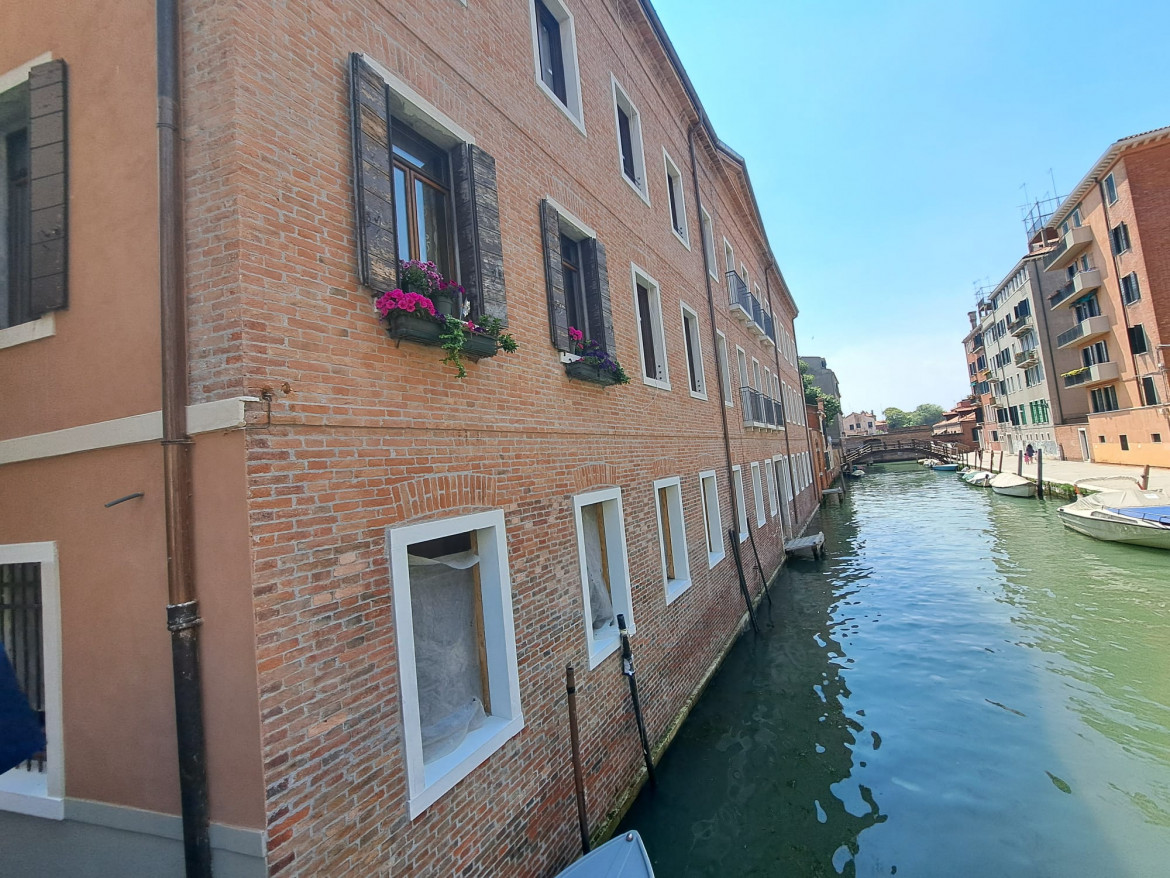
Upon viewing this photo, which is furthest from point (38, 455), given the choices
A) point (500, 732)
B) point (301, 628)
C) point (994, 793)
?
point (994, 793)

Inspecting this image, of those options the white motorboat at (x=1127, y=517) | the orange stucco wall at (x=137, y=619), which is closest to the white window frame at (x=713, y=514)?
the orange stucco wall at (x=137, y=619)

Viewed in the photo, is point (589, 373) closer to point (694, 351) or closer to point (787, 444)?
point (694, 351)

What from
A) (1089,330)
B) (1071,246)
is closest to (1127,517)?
(1089,330)

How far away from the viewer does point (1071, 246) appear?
30.5m

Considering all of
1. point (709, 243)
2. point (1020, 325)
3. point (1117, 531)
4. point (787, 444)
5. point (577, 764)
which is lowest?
point (1117, 531)

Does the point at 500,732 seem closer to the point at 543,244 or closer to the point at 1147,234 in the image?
the point at 543,244

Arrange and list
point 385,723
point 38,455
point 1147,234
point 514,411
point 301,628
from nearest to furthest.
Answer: point 301,628
point 385,723
point 38,455
point 514,411
point 1147,234

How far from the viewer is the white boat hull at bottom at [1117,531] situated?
14102mm

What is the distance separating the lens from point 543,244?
5375 mm

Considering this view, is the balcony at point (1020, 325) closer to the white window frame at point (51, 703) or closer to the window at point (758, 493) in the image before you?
the window at point (758, 493)

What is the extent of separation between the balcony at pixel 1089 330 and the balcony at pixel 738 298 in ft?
92.4

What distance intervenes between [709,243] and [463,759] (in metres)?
12.1

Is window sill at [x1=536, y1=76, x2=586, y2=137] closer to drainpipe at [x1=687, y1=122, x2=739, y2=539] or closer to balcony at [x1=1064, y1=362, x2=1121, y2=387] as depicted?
drainpipe at [x1=687, y1=122, x2=739, y2=539]

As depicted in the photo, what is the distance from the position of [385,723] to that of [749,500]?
11.0 m
